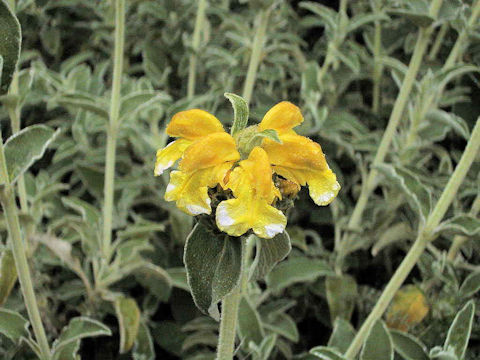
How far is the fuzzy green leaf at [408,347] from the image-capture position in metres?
0.84

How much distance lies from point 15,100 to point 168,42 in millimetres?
649

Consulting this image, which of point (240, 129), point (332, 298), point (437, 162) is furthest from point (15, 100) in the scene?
point (437, 162)

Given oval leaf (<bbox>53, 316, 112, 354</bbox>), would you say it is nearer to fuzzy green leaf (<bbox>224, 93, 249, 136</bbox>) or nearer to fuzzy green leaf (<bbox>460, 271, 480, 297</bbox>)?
Answer: fuzzy green leaf (<bbox>224, 93, 249, 136</bbox>)

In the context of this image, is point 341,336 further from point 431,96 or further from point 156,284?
point 431,96

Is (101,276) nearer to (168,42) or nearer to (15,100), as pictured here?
(15,100)

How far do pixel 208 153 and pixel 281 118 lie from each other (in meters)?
0.09

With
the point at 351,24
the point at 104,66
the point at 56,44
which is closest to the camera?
the point at 351,24

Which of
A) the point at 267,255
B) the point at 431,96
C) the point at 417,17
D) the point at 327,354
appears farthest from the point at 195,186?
the point at 431,96

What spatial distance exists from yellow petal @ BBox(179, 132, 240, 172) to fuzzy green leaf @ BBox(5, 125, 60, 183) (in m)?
0.28

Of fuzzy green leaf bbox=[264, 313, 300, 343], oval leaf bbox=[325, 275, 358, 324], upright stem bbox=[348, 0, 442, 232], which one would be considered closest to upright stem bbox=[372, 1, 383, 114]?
upright stem bbox=[348, 0, 442, 232]

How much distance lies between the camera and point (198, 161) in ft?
1.63

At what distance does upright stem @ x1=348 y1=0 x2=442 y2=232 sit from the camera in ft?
3.17

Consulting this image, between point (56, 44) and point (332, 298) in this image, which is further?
point (56, 44)

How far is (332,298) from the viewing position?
3.34 ft
